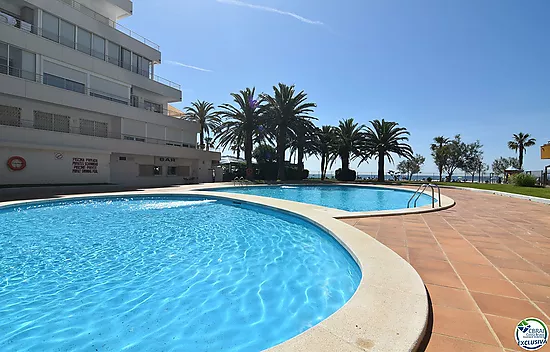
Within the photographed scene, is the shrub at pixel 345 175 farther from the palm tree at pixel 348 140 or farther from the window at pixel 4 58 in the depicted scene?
the window at pixel 4 58

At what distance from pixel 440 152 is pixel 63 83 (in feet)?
172

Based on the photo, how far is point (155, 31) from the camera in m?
26.7

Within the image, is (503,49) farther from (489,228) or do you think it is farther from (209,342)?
(209,342)

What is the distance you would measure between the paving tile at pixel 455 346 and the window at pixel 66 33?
28004mm

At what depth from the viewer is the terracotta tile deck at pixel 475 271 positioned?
2.45m

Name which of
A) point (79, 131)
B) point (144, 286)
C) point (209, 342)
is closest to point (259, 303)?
point (209, 342)

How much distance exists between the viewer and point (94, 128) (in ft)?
72.4

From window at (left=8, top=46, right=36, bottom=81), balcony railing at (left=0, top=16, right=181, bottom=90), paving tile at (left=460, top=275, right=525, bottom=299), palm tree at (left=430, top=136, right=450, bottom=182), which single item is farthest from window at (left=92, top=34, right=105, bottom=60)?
palm tree at (left=430, top=136, right=450, bottom=182)

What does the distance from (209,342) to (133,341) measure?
82cm

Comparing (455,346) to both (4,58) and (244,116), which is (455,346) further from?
(244,116)

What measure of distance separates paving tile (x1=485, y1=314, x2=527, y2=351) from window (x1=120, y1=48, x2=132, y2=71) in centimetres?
2983

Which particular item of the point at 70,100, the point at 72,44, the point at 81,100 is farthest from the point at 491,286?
the point at 72,44

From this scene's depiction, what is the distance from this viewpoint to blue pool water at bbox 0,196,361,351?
9.75 ft

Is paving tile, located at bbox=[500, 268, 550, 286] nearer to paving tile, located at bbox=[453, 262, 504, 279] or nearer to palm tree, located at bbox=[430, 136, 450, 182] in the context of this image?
paving tile, located at bbox=[453, 262, 504, 279]
